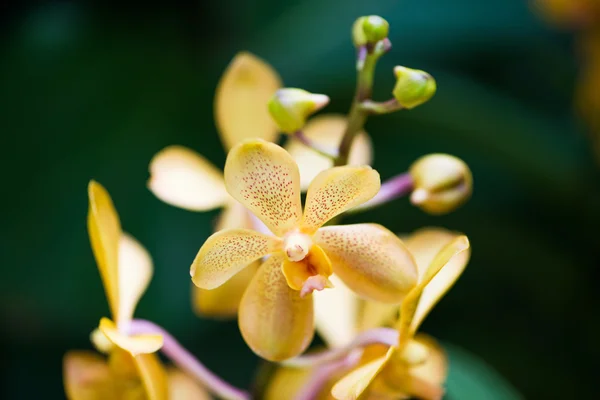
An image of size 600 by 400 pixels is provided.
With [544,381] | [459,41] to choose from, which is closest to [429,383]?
[544,381]

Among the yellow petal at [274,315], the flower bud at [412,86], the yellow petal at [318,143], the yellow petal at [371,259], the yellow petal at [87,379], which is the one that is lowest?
the yellow petal at [87,379]

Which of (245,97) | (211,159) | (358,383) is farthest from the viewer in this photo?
(211,159)

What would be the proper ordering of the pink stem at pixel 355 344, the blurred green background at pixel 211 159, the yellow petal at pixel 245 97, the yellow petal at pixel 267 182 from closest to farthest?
1. the yellow petal at pixel 267 182
2. the pink stem at pixel 355 344
3. the yellow petal at pixel 245 97
4. the blurred green background at pixel 211 159

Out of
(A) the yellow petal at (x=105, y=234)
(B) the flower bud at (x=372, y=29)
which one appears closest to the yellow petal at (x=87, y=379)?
(A) the yellow petal at (x=105, y=234)

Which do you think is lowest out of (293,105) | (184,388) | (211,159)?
(184,388)

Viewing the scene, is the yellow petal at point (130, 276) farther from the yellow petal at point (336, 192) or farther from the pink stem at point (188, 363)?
the yellow petal at point (336, 192)

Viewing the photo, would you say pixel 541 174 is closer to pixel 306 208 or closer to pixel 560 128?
pixel 560 128

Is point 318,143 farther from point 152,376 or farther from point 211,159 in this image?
point 211,159

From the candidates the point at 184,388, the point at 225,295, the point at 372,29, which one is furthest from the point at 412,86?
the point at 184,388
